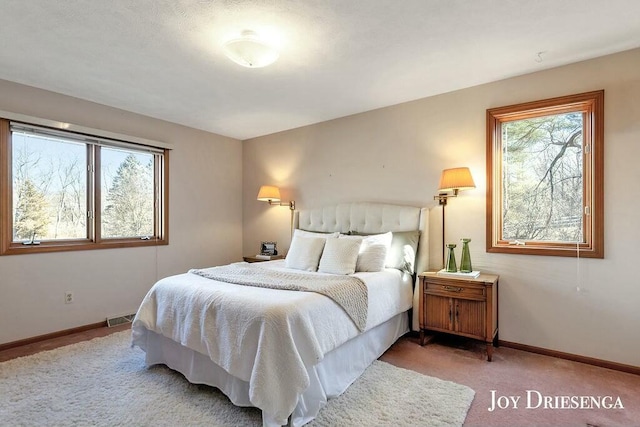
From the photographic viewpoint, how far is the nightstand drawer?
270 cm

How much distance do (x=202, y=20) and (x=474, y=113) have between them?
2526 millimetres

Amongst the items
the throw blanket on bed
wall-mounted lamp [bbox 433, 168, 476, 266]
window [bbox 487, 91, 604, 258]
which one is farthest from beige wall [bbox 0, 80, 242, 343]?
window [bbox 487, 91, 604, 258]

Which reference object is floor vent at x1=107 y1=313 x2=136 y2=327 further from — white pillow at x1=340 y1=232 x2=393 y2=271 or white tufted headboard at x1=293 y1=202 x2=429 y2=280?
white pillow at x1=340 y1=232 x2=393 y2=271

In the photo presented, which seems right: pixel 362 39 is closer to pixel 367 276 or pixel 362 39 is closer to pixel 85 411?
pixel 367 276

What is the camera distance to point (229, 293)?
2.13 meters

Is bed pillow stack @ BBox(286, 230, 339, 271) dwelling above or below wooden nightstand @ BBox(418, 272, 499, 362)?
above

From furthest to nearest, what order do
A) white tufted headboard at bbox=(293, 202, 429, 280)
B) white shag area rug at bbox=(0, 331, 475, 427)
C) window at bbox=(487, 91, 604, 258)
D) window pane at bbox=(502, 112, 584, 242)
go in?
white tufted headboard at bbox=(293, 202, 429, 280)
window pane at bbox=(502, 112, 584, 242)
window at bbox=(487, 91, 604, 258)
white shag area rug at bbox=(0, 331, 475, 427)

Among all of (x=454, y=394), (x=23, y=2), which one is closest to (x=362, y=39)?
(x=23, y=2)

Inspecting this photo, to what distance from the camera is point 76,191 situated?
3.43 m

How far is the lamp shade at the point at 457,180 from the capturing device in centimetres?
295

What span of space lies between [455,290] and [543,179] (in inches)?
51.1

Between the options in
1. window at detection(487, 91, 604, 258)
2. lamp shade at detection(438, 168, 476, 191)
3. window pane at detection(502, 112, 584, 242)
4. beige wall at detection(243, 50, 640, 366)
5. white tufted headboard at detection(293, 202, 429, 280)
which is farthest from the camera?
white tufted headboard at detection(293, 202, 429, 280)

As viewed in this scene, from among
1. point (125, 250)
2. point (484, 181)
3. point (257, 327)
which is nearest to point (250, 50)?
point (257, 327)

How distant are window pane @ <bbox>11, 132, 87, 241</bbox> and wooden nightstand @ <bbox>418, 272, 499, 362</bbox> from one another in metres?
3.68
